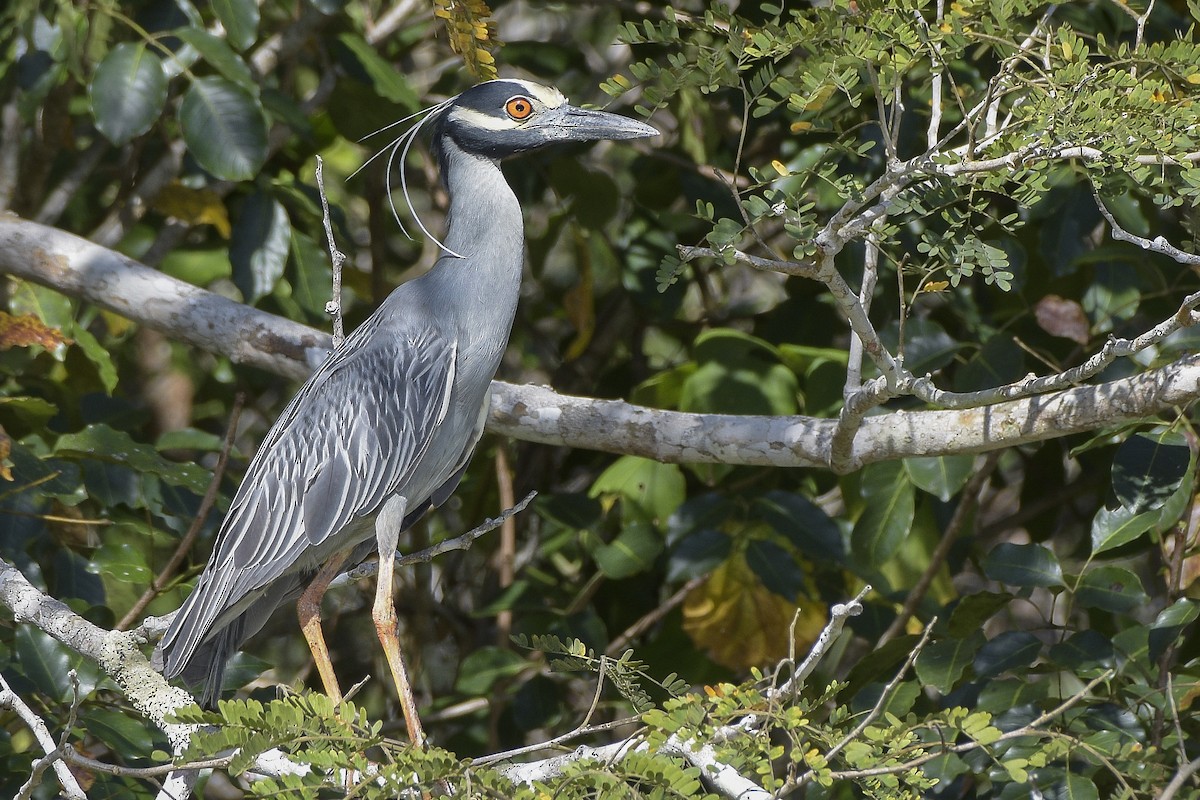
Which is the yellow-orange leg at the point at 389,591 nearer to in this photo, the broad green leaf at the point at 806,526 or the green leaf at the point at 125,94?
the broad green leaf at the point at 806,526

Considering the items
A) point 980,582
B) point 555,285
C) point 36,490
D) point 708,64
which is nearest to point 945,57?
point 708,64

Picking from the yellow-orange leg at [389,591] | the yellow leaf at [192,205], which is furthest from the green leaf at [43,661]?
the yellow leaf at [192,205]

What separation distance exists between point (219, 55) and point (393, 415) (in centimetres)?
102

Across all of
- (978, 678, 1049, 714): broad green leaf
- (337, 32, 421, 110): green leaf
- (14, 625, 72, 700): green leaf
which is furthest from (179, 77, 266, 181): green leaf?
(978, 678, 1049, 714): broad green leaf

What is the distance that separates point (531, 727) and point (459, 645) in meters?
1.12

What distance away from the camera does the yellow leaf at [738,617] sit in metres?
3.51

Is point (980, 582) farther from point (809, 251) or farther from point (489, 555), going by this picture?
point (809, 251)

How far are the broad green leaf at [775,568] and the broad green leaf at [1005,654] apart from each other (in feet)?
2.17

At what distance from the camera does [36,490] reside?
282 cm

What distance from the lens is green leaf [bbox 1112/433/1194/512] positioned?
2.57 meters

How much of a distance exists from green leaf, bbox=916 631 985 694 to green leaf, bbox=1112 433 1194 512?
0.44m

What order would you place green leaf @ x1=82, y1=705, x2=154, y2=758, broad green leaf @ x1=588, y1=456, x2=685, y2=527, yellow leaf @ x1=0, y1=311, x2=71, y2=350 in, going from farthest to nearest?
broad green leaf @ x1=588, y1=456, x2=685, y2=527 → yellow leaf @ x1=0, y1=311, x2=71, y2=350 → green leaf @ x1=82, y1=705, x2=154, y2=758

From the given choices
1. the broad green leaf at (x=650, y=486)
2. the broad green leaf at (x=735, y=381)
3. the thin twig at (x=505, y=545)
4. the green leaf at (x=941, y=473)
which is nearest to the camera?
the green leaf at (x=941, y=473)

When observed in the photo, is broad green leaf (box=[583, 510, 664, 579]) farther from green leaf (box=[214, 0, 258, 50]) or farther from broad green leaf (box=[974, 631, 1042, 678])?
green leaf (box=[214, 0, 258, 50])
